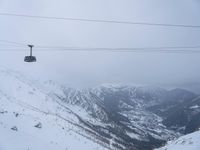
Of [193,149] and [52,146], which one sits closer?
[193,149]

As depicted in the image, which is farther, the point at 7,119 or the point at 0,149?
the point at 7,119

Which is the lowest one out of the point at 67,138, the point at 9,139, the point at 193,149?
the point at 193,149

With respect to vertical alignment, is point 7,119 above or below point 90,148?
above

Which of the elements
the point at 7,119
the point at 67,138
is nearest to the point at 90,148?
the point at 67,138

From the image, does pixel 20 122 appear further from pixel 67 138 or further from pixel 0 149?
pixel 0 149

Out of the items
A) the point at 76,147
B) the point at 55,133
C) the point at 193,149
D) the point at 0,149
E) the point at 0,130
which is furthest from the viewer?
the point at 55,133

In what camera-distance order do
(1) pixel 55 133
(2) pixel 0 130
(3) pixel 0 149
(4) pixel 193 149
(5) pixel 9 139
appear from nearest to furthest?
(3) pixel 0 149, (4) pixel 193 149, (5) pixel 9 139, (2) pixel 0 130, (1) pixel 55 133

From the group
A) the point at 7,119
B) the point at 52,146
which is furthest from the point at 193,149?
the point at 7,119

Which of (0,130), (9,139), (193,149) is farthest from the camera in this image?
(0,130)

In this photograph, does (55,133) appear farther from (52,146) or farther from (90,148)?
(52,146)

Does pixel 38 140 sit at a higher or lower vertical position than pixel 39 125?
lower
